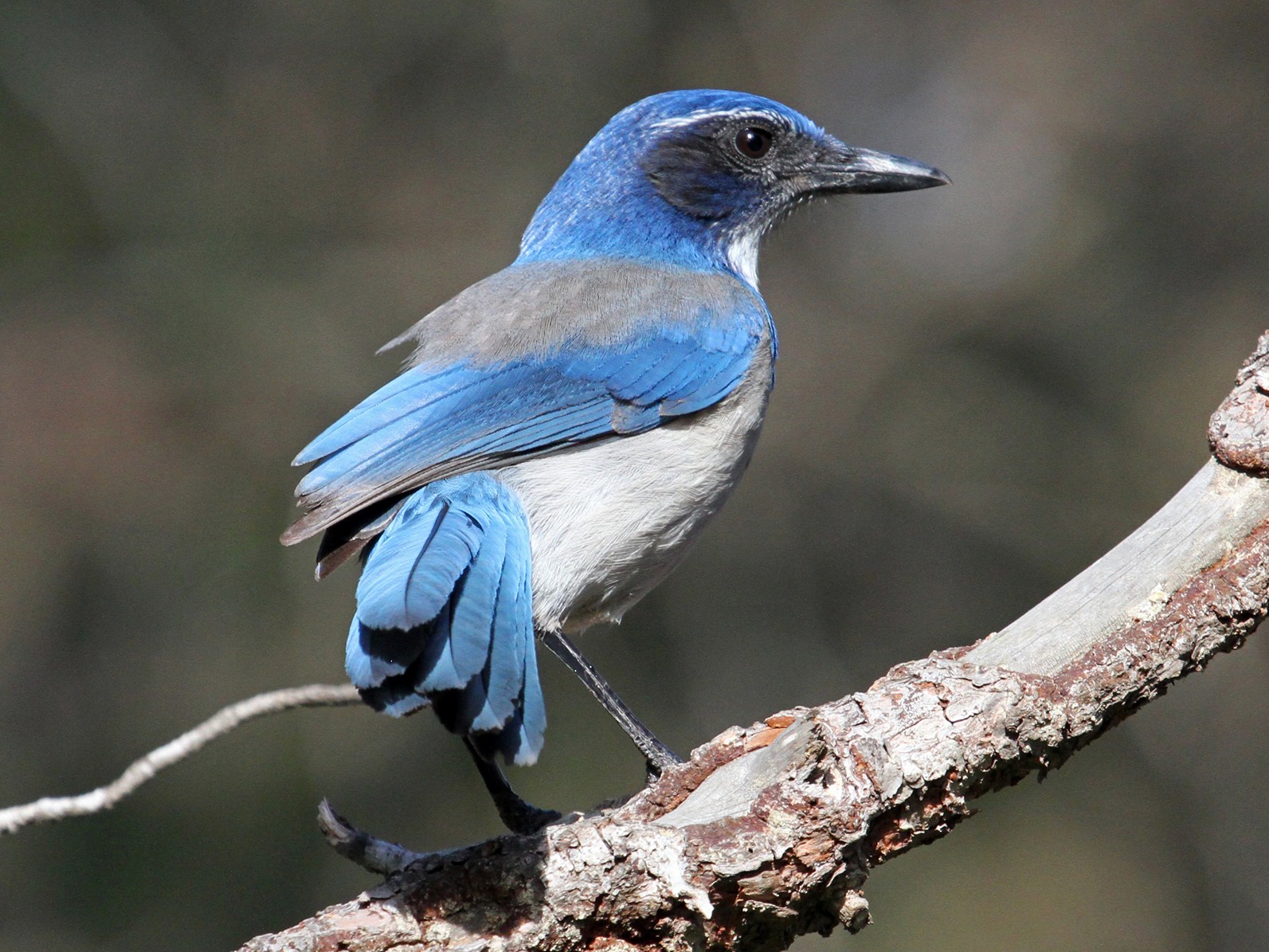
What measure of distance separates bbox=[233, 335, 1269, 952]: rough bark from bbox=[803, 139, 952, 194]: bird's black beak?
227 centimetres

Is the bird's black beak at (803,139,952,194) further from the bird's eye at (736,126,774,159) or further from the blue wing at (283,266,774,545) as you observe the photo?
the blue wing at (283,266,774,545)

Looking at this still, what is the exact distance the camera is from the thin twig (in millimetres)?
3098

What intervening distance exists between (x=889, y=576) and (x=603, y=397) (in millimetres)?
4413

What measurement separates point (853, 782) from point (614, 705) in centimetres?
116

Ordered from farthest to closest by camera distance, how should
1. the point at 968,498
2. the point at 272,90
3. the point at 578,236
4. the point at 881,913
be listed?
the point at 272,90
the point at 968,498
the point at 881,913
the point at 578,236

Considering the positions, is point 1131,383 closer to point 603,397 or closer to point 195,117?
point 603,397

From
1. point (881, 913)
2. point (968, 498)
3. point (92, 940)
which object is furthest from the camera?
point (968, 498)

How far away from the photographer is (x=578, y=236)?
4965mm

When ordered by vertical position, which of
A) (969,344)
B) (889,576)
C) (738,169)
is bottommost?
(889,576)

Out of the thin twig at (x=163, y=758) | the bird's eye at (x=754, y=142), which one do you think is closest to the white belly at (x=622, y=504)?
the thin twig at (x=163, y=758)

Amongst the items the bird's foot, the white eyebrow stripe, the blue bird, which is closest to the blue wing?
the blue bird

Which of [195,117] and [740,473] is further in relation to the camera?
[195,117]

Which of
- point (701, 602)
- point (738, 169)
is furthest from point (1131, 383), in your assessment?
point (738, 169)

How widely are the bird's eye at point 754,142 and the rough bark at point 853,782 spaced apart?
238cm
